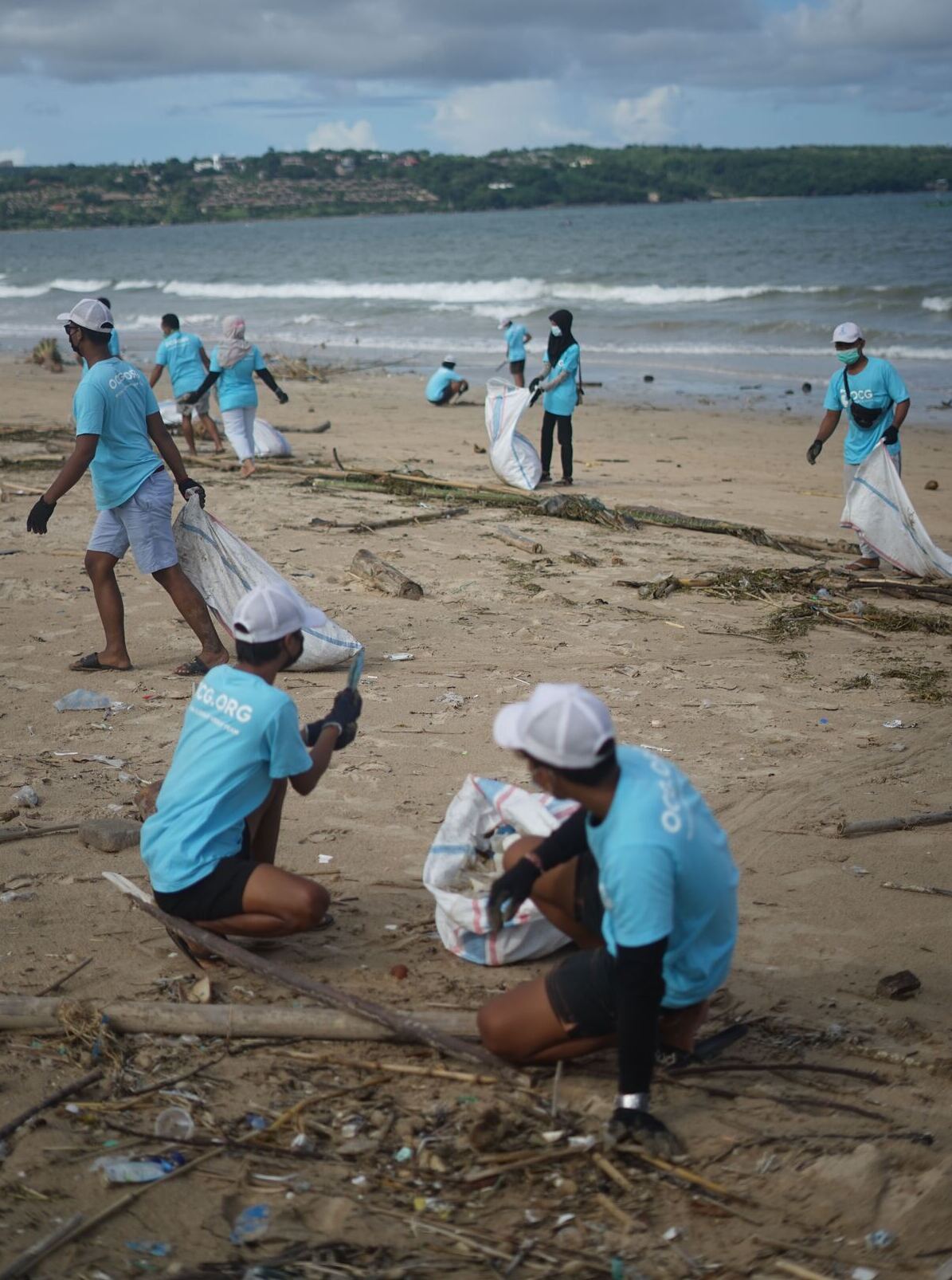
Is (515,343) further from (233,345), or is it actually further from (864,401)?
(864,401)

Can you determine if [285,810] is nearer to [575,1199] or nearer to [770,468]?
[575,1199]

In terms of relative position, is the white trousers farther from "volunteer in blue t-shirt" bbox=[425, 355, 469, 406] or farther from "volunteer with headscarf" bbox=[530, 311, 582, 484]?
"volunteer in blue t-shirt" bbox=[425, 355, 469, 406]

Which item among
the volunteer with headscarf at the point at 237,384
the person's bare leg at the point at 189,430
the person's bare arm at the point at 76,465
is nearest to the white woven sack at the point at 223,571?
the person's bare arm at the point at 76,465

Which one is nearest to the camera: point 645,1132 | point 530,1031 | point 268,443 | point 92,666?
point 645,1132

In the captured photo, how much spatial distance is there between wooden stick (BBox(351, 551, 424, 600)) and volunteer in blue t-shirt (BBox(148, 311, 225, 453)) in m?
4.73

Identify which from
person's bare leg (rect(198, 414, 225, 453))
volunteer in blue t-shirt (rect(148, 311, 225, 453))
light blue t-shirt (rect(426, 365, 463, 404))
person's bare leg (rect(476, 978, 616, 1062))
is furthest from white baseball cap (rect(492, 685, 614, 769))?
light blue t-shirt (rect(426, 365, 463, 404))

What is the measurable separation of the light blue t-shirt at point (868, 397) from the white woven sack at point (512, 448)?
3.30m

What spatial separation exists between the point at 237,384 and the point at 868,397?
5767 mm

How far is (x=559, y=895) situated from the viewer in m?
3.39

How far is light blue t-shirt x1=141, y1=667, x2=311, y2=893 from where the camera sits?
141 inches

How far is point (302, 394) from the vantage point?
18.5 meters

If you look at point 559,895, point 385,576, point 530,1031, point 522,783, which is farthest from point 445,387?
point 530,1031

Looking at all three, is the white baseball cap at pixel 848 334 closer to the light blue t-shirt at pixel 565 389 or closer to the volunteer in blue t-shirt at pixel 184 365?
the light blue t-shirt at pixel 565 389

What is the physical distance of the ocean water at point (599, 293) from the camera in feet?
73.2
